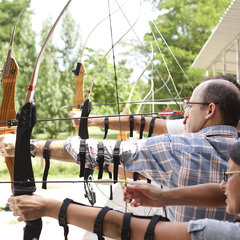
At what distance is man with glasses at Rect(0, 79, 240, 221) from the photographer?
128 cm

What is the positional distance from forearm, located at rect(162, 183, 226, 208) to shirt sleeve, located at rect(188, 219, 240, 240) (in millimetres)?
229

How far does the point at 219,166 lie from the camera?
1.29m

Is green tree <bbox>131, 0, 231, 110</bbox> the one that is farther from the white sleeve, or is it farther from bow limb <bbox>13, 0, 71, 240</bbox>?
bow limb <bbox>13, 0, 71, 240</bbox>

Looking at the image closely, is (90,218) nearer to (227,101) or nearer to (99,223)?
(99,223)

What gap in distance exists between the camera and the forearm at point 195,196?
1189 millimetres

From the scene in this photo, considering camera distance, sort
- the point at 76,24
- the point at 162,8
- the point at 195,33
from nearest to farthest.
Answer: the point at 76,24
the point at 195,33
the point at 162,8

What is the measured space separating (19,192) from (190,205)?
0.53 meters

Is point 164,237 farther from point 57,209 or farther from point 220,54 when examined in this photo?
point 220,54

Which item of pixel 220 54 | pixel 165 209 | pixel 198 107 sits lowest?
pixel 165 209

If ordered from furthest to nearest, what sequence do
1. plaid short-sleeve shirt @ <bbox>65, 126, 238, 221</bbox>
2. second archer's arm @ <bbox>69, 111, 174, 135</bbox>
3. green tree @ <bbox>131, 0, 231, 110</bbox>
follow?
green tree @ <bbox>131, 0, 231, 110</bbox> → second archer's arm @ <bbox>69, 111, 174, 135</bbox> → plaid short-sleeve shirt @ <bbox>65, 126, 238, 221</bbox>

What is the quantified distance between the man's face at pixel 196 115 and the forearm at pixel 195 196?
0.96ft

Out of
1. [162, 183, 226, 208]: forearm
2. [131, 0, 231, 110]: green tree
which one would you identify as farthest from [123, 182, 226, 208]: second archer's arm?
[131, 0, 231, 110]: green tree

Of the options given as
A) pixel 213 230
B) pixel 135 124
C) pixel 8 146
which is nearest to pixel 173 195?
pixel 213 230

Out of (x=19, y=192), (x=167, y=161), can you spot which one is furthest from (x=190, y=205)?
(x=19, y=192)
